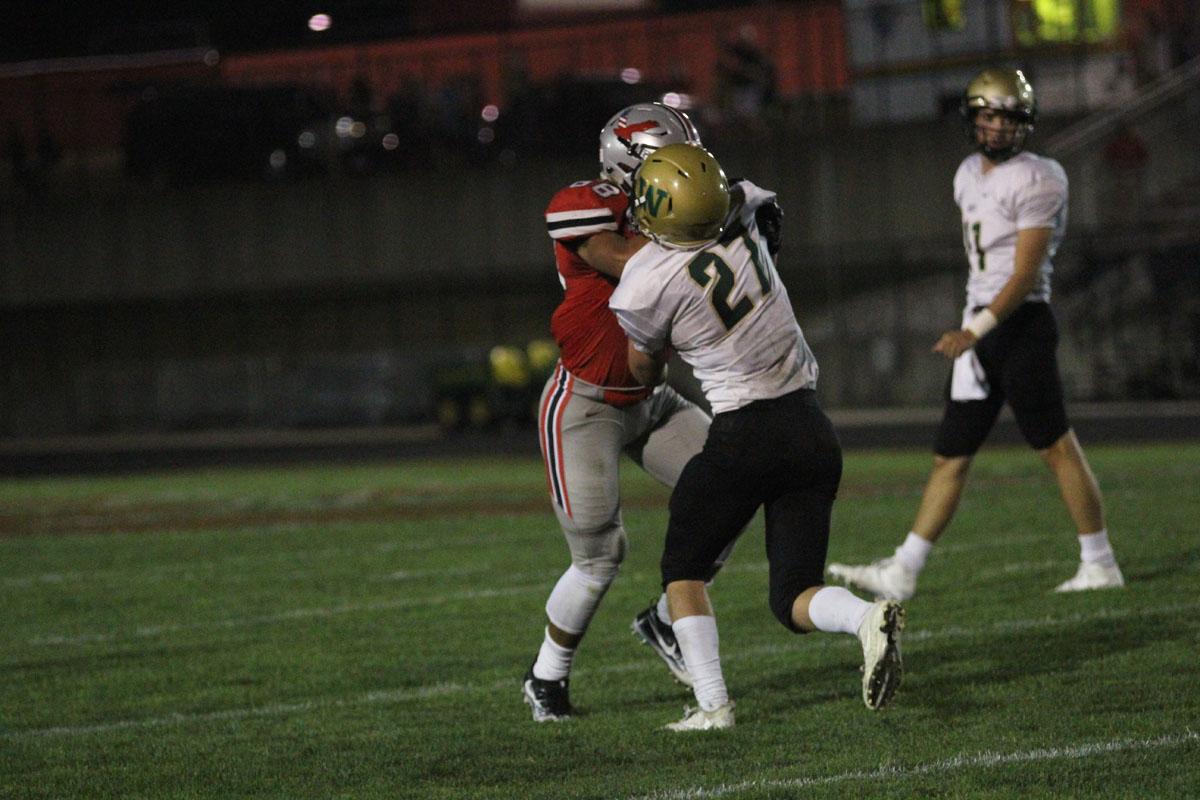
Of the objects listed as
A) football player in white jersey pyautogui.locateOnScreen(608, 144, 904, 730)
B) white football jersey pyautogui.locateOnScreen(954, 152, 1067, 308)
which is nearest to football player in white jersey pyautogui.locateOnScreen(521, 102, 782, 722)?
football player in white jersey pyautogui.locateOnScreen(608, 144, 904, 730)

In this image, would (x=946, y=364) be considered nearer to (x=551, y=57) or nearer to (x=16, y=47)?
(x=551, y=57)

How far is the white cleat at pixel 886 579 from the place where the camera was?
24.5ft

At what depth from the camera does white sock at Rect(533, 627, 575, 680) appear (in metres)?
5.74

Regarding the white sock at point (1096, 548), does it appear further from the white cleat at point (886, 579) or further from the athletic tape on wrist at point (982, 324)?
the athletic tape on wrist at point (982, 324)

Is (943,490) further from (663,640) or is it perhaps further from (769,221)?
(769,221)

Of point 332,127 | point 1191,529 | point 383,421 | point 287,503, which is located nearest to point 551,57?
point 332,127

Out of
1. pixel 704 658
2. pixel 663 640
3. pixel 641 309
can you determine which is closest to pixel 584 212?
pixel 641 309

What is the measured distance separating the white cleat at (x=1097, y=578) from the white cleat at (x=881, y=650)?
2806mm

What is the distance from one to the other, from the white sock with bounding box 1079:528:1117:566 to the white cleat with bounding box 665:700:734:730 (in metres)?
2.65

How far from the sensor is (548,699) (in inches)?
224

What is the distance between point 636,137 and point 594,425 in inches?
38.1

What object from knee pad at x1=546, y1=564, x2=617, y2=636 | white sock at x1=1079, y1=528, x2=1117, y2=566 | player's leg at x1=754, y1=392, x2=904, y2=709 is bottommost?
white sock at x1=1079, y1=528, x2=1117, y2=566

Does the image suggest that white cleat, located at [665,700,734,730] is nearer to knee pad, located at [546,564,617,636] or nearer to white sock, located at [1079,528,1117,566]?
knee pad, located at [546,564,617,636]

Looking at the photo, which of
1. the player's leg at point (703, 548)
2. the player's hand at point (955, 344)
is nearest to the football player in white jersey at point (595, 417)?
the player's leg at point (703, 548)
